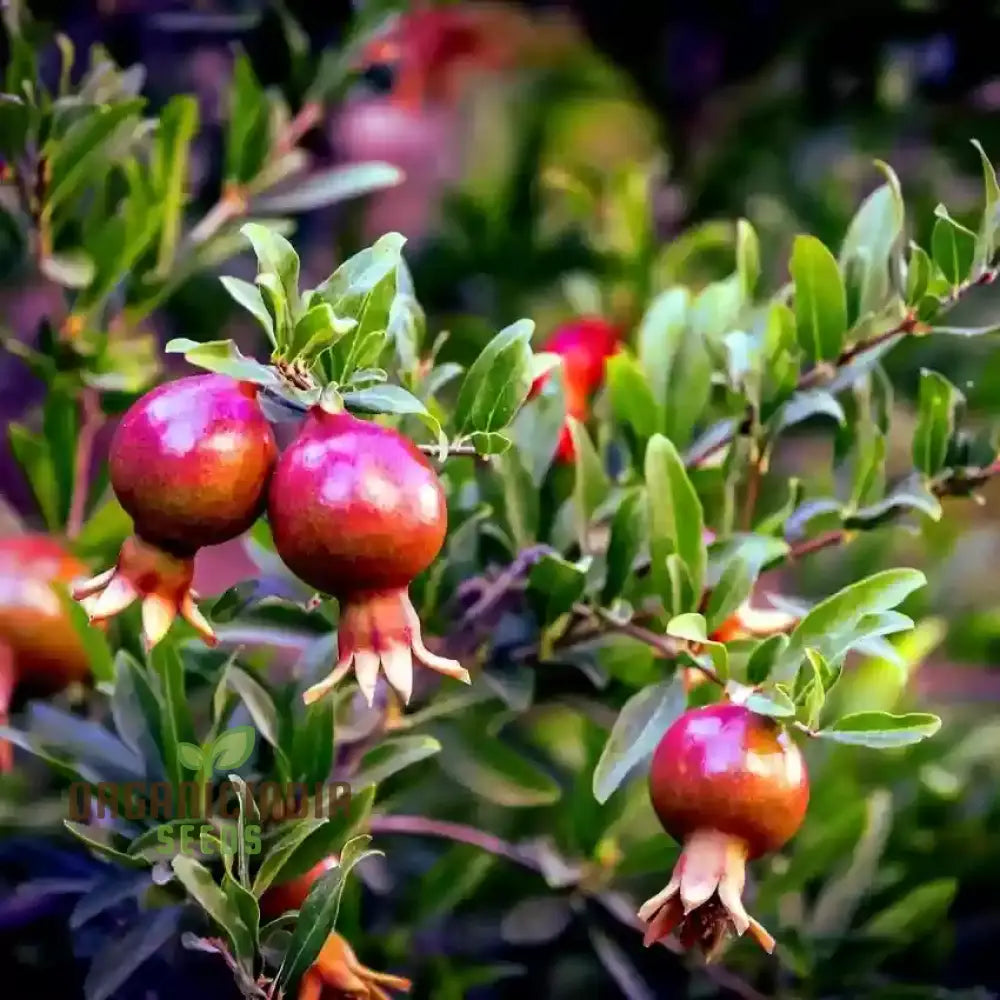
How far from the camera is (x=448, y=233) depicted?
3.87 feet

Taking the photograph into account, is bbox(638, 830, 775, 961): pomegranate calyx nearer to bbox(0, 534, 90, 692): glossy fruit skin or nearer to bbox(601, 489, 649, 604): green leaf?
bbox(601, 489, 649, 604): green leaf

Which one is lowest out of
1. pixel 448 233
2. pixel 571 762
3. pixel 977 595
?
pixel 571 762

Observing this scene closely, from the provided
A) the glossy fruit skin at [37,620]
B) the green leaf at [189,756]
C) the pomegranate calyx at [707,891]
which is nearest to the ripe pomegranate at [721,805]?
the pomegranate calyx at [707,891]

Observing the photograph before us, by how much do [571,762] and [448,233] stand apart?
0.50m

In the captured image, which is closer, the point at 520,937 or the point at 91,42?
the point at 520,937

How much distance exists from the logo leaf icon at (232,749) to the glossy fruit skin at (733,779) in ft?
0.64

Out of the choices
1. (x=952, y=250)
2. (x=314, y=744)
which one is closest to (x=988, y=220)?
(x=952, y=250)

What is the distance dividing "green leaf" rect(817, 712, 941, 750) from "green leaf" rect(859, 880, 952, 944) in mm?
294

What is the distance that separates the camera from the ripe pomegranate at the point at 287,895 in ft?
1.92

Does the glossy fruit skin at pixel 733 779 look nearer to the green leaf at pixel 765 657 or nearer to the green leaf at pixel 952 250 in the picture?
the green leaf at pixel 765 657

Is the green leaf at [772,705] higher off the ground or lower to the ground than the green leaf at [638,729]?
higher

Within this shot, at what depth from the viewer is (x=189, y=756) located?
0.59 m

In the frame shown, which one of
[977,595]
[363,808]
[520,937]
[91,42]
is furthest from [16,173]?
[977,595]

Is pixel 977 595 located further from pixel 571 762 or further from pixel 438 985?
pixel 438 985
